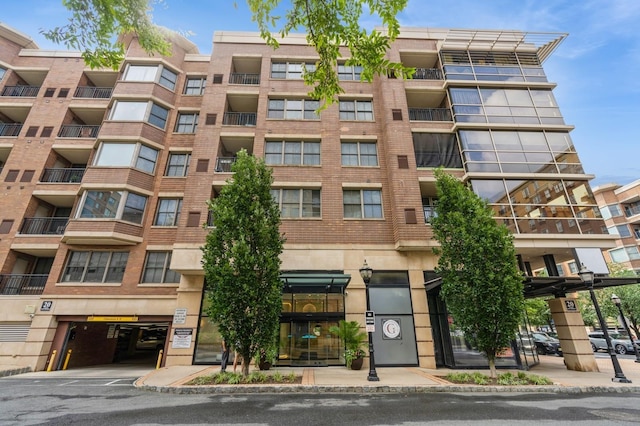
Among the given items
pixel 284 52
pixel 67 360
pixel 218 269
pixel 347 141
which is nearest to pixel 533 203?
pixel 347 141

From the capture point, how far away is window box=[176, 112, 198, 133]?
20.9 metres

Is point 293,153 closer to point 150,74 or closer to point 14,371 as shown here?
point 150,74

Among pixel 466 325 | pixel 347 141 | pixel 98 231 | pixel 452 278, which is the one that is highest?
pixel 347 141

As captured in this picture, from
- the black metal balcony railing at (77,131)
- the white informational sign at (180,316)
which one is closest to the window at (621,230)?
the white informational sign at (180,316)

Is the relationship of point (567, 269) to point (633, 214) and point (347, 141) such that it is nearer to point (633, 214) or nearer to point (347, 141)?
point (633, 214)

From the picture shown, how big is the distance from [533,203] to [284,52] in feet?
61.3

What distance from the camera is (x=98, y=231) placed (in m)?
16.8

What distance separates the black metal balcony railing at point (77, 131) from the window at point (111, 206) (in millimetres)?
6172

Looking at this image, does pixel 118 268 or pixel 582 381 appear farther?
pixel 118 268

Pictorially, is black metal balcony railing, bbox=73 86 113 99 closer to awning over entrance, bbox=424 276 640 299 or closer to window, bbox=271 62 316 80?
window, bbox=271 62 316 80

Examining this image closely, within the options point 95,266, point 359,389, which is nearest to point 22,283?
point 95,266

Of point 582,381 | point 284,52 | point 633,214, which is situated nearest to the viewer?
point 582,381

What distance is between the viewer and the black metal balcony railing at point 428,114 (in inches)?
742

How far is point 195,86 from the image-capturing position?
22.4 metres
